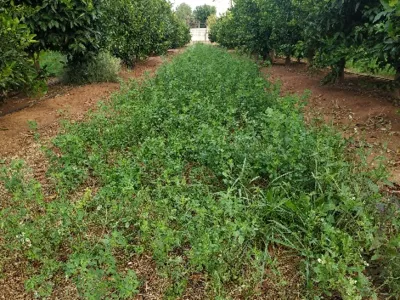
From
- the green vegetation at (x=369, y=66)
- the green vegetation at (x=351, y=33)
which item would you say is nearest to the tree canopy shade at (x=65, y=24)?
the green vegetation at (x=351, y=33)

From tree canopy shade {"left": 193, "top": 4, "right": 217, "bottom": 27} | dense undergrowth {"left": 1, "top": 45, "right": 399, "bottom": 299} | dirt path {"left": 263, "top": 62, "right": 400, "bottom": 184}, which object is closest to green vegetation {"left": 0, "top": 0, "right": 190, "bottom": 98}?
dense undergrowth {"left": 1, "top": 45, "right": 399, "bottom": 299}

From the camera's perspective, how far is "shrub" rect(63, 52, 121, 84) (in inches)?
326

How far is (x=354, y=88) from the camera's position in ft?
23.8

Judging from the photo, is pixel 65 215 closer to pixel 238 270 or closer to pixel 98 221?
pixel 98 221

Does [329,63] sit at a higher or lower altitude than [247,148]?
higher

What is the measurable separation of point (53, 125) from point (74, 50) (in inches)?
112

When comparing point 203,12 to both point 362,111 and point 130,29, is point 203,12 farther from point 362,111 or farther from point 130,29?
point 362,111

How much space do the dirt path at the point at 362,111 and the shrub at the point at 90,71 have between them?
175 inches

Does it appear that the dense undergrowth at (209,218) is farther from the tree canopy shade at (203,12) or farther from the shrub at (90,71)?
the tree canopy shade at (203,12)

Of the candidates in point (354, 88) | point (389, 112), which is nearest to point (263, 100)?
point (389, 112)

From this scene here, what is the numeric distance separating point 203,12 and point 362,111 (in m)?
68.4

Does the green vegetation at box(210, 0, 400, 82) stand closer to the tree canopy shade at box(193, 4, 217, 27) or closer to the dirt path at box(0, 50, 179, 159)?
the dirt path at box(0, 50, 179, 159)

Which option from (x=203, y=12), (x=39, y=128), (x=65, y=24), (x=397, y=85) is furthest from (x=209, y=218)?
(x=203, y=12)

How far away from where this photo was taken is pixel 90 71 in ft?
27.2
